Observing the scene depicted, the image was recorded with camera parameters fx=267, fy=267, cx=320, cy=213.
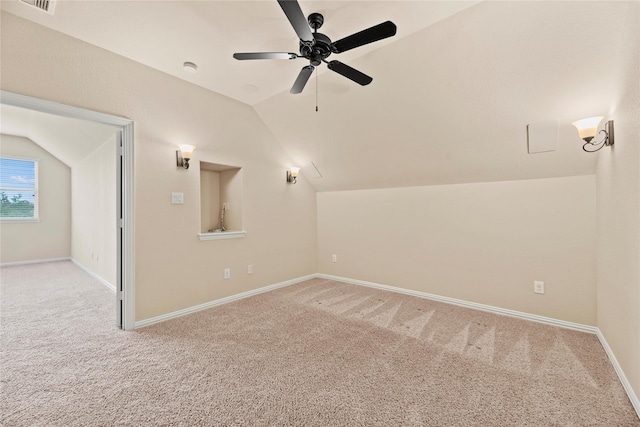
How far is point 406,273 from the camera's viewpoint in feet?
12.6

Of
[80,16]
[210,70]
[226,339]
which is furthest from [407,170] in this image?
[80,16]

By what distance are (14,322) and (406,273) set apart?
15.2ft

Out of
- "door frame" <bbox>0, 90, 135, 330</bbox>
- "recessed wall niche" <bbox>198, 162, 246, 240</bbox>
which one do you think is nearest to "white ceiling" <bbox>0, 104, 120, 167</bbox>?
"door frame" <bbox>0, 90, 135, 330</bbox>

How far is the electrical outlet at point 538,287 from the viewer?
2.85 m

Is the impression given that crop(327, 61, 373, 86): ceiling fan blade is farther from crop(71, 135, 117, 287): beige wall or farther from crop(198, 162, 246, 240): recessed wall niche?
crop(71, 135, 117, 287): beige wall

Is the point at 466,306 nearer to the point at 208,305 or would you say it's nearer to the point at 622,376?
the point at 622,376

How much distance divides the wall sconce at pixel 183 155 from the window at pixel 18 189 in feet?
19.0

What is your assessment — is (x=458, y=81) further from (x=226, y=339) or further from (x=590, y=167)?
(x=226, y=339)

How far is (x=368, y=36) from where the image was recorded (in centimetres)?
164

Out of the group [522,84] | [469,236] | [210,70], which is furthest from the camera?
[469,236]

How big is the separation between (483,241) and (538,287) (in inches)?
27.1

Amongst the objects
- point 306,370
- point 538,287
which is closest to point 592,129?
point 538,287

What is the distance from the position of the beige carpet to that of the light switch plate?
1297mm

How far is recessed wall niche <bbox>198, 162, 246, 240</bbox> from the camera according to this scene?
12.4ft
